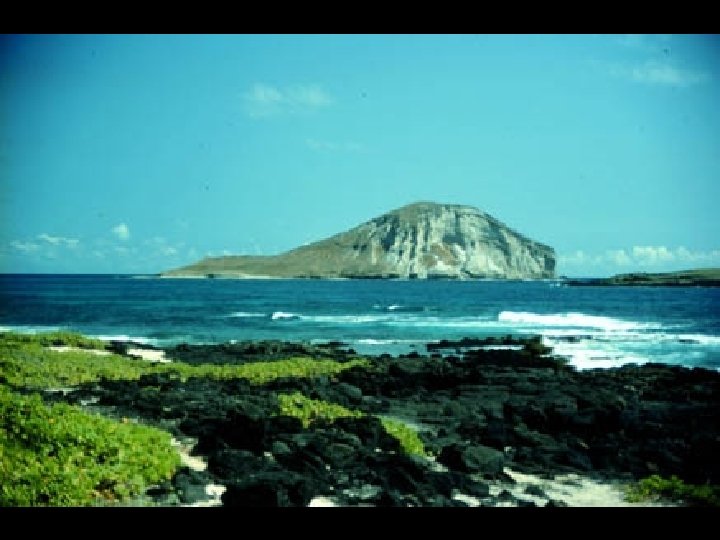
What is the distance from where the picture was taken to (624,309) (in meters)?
58.3

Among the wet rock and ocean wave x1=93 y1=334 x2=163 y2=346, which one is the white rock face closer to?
ocean wave x1=93 y1=334 x2=163 y2=346

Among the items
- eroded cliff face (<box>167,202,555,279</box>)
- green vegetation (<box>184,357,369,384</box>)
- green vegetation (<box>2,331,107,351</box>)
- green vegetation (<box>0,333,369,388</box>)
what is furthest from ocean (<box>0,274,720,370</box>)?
eroded cliff face (<box>167,202,555,279</box>)

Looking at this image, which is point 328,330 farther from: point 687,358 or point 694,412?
point 694,412

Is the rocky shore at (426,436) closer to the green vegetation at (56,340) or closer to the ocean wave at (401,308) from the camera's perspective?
the green vegetation at (56,340)

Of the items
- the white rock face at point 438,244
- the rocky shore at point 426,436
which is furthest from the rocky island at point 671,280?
the rocky shore at point 426,436

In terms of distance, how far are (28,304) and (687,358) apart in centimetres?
5308

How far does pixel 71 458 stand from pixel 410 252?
4805 inches

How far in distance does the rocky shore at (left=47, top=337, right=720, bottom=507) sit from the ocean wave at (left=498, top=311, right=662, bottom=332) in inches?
885

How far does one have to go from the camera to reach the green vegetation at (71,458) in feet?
26.6

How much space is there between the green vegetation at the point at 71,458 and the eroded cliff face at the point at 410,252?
373 feet

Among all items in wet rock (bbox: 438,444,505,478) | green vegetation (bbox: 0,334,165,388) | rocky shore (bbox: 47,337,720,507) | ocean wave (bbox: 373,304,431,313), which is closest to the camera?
rocky shore (bbox: 47,337,720,507)

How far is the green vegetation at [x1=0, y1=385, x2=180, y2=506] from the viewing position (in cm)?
811

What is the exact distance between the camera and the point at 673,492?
10133 millimetres
